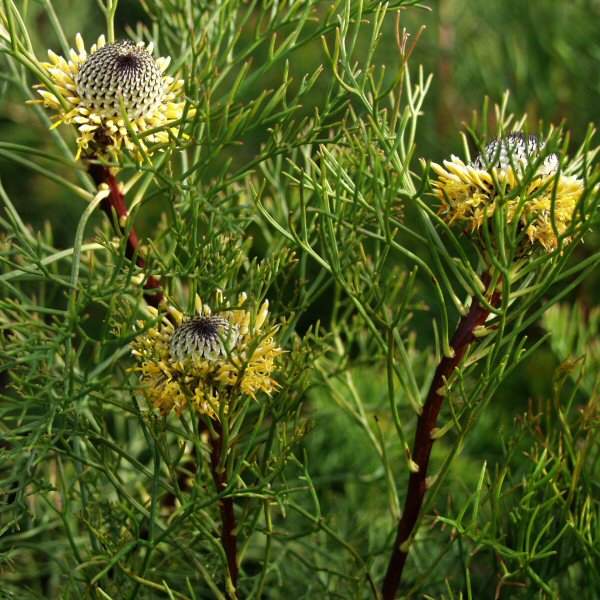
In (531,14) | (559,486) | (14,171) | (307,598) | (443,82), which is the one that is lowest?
(307,598)

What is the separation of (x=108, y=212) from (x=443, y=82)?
914mm

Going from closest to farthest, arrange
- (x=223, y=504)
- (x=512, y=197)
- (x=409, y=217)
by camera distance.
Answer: (x=512, y=197) → (x=223, y=504) → (x=409, y=217)

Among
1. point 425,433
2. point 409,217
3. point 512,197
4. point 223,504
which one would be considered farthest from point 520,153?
point 409,217

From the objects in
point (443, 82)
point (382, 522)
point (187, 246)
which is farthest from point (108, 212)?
point (443, 82)

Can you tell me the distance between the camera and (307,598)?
72 centimetres

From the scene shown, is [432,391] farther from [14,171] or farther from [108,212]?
[14,171]

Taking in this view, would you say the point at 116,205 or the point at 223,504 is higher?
the point at 116,205

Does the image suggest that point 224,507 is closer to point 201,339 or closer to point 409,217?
point 201,339

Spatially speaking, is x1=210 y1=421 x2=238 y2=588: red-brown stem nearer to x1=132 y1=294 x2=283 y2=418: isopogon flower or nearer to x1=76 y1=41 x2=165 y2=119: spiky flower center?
x1=132 y1=294 x2=283 y2=418: isopogon flower

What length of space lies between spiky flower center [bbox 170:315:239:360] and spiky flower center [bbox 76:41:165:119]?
0.42 ft

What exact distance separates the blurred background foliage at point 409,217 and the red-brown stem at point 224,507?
126 mm

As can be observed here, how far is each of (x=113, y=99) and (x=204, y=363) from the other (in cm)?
16

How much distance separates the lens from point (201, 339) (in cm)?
56

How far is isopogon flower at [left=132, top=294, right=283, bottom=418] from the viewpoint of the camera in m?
0.57
